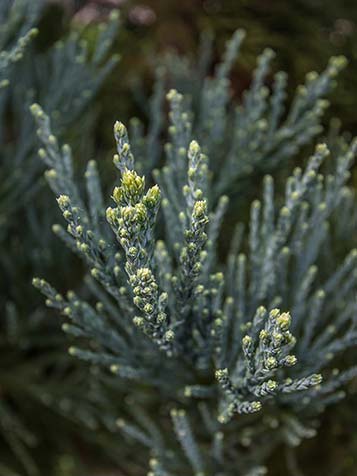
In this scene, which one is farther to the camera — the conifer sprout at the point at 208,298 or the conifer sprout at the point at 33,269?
the conifer sprout at the point at 33,269

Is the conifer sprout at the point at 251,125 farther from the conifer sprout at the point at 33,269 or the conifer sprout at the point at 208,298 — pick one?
the conifer sprout at the point at 33,269

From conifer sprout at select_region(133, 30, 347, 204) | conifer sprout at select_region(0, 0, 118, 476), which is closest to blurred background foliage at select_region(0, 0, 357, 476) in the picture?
conifer sprout at select_region(0, 0, 118, 476)

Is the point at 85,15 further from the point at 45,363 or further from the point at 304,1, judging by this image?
the point at 45,363

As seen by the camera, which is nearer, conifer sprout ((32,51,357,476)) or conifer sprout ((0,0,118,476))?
conifer sprout ((32,51,357,476))

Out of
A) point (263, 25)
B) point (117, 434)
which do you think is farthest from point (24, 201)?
point (263, 25)

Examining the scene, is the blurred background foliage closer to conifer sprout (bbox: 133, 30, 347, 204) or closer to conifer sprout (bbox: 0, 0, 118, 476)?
conifer sprout (bbox: 0, 0, 118, 476)

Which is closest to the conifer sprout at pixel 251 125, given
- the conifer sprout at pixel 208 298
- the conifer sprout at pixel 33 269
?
the conifer sprout at pixel 208 298

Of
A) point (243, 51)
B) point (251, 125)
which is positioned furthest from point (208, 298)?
point (243, 51)
